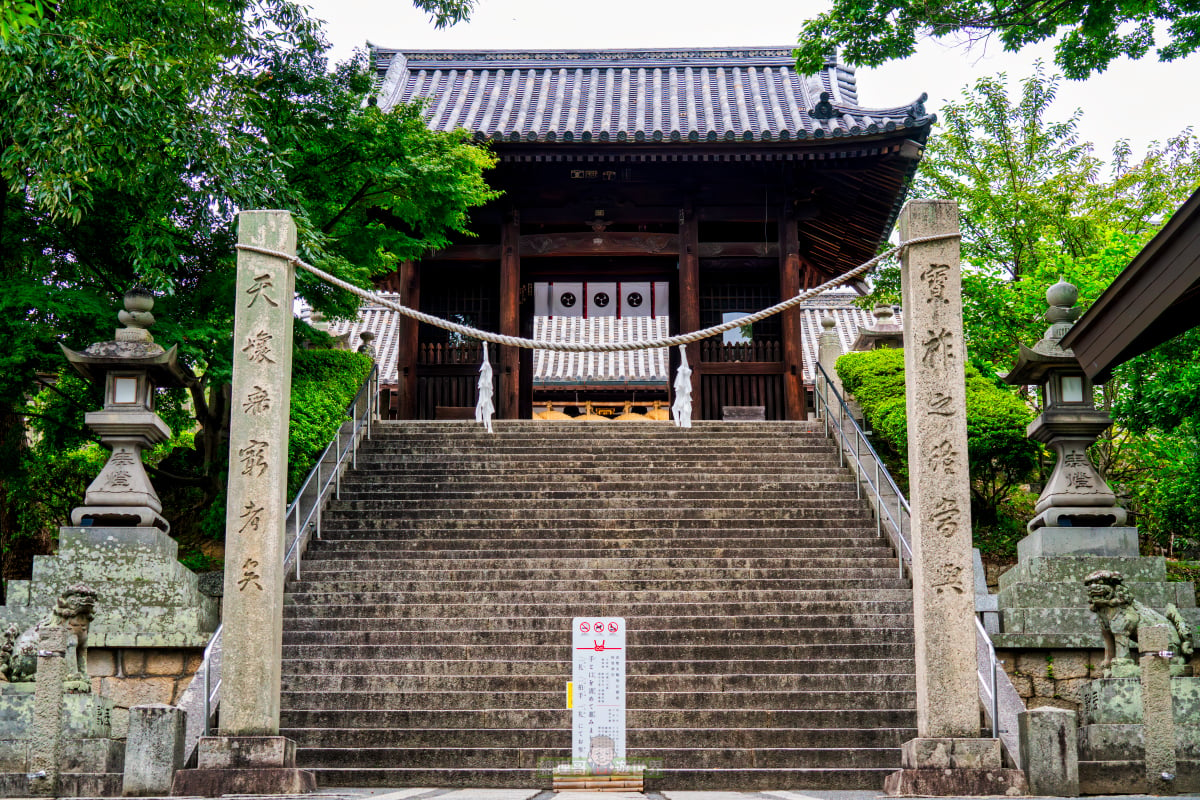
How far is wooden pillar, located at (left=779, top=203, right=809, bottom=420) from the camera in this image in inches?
683

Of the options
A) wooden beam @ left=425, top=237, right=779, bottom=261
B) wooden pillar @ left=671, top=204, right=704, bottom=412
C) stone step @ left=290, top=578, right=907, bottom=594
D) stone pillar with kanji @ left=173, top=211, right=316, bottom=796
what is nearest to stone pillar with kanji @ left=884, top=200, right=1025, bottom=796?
stone step @ left=290, top=578, right=907, bottom=594

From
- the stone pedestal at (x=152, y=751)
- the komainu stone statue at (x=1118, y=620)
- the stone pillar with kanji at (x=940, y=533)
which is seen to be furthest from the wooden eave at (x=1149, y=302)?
the stone pedestal at (x=152, y=751)

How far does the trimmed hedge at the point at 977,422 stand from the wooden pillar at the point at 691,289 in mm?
2514

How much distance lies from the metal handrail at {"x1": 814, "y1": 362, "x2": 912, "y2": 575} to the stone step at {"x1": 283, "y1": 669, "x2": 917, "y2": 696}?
1.82m

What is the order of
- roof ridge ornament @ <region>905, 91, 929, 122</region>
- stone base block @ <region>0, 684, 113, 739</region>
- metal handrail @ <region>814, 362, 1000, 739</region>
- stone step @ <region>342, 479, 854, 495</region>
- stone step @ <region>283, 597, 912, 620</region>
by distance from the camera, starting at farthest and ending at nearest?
roof ridge ornament @ <region>905, 91, 929, 122</region> < stone step @ <region>342, 479, 854, 495</region> < stone step @ <region>283, 597, 912, 620</region> < metal handrail @ <region>814, 362, 1000, 739</region> < stone base block @ <region>0, 684, 113, 739</region>

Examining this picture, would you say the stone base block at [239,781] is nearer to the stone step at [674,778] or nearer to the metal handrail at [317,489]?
the metal handrail at [317,489]

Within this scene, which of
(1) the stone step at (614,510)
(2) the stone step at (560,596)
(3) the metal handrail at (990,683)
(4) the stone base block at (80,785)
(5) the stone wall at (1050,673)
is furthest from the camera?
(1) the stone step at (614,510)

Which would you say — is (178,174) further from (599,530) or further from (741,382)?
(741,382)

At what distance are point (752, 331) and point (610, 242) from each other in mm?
2840

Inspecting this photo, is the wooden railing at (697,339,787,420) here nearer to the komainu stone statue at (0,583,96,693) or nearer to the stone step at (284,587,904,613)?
the stone step at (284,587,904,613)

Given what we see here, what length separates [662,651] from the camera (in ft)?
31.3

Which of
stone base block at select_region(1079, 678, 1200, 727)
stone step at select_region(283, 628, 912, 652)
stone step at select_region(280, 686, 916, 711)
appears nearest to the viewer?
stone base block at select_region(1079, 678, 1200, 727)

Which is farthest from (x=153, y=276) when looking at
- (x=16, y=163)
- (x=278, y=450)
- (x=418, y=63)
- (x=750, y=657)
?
(x=418, y=63)

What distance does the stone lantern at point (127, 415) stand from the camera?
9891 mm
